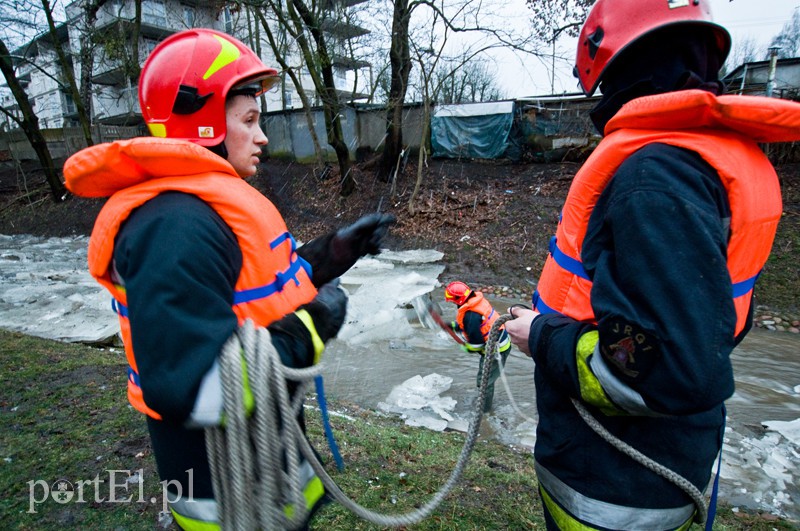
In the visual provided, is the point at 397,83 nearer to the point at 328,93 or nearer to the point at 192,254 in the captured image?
the point at 328,93

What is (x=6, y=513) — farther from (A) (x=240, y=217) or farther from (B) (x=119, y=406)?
(A) (x=240, y=217)

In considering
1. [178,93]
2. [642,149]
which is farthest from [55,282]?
[642,149]

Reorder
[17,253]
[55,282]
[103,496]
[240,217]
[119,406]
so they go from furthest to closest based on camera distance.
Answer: [17,253]
[55,282]
[119,406]
[103,496]
[240,217]

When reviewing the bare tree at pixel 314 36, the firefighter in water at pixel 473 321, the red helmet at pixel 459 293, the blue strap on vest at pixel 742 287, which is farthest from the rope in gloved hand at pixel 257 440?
the bare tree at pixel 314 36

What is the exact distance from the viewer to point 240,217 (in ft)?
4.90

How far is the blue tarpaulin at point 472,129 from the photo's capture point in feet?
54.3

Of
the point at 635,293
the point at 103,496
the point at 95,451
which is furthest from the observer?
the point at 95,451

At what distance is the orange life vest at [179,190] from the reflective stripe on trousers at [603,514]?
116 centimetres

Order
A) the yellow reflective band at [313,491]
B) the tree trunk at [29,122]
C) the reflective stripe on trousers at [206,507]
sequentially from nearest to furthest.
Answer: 1. the reflective stripe on trousers at [206,507]
2. the yellow reflective band at [313,491]
3. the tree trunk at [29,122]

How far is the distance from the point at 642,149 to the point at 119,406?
4.64 m

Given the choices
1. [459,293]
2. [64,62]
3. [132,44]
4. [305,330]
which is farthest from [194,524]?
[132,44]

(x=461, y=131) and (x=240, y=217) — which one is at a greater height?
(x=461, y=131)

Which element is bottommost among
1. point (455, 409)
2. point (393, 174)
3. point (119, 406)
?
point (455, 409)

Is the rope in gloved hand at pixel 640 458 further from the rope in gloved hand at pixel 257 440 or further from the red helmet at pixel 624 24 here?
the red helmet at pixel 624 24
